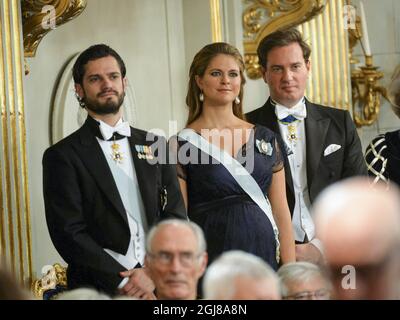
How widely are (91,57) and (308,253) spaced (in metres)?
0.54

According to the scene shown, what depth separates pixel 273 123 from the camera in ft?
8.46

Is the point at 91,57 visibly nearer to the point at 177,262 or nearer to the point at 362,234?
the point at 177,262

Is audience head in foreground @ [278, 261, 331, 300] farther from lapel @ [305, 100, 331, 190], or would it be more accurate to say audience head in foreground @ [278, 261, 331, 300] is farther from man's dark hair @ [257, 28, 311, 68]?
man's dark hair @ [257, 28, 311, 68]

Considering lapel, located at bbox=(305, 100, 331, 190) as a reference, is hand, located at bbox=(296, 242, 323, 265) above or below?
below

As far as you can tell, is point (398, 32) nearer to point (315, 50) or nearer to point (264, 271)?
point (315, 50)

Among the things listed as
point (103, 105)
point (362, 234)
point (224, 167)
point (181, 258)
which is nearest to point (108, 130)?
point (103, 105)

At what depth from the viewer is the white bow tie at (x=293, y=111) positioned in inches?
102

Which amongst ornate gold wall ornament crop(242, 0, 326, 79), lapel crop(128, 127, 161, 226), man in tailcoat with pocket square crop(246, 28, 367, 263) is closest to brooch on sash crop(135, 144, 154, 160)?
lapel crop(128, 127, 161, 226)

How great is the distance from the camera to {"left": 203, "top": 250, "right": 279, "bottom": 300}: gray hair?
2008 millimetres

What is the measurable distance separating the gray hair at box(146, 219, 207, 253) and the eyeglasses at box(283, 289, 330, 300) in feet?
0.59

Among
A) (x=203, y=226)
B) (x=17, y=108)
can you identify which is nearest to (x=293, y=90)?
(x=203, y=226)
